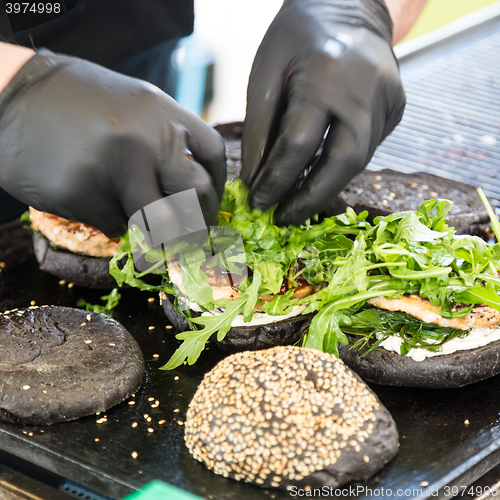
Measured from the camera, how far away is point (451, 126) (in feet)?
14.5

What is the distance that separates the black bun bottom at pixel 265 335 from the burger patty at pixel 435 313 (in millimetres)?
415

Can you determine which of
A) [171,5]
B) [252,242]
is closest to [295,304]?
[252,242]

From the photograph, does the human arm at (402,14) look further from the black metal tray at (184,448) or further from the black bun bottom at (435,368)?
the black metal tray at (184,448)

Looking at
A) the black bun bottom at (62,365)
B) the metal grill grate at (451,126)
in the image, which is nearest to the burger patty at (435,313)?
the black bun bottom at (62,365)

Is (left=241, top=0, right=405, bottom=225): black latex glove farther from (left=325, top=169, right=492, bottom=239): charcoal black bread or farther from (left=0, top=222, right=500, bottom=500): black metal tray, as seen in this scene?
(left=325, top=169, right=492, bottom=239): charcoal black bread

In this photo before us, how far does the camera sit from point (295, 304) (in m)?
2.58

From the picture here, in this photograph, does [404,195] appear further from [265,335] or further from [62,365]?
[62,365]

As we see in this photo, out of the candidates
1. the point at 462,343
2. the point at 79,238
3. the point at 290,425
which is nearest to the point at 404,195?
the point at 462,343

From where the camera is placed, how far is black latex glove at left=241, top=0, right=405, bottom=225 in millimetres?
2359

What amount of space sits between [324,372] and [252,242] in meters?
0.70

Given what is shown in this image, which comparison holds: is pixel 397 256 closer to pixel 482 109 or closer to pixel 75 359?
pixel 75 359

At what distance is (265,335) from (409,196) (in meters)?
1.66

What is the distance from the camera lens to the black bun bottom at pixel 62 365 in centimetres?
228

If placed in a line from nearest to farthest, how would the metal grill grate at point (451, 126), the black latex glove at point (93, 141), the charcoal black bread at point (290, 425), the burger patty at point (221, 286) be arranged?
the charcoal black bread at point (290, 425) < the black latex glove at point (93, 141) < the burger patty at point (221, 286) < the metal grill grate at point (451, 126)
